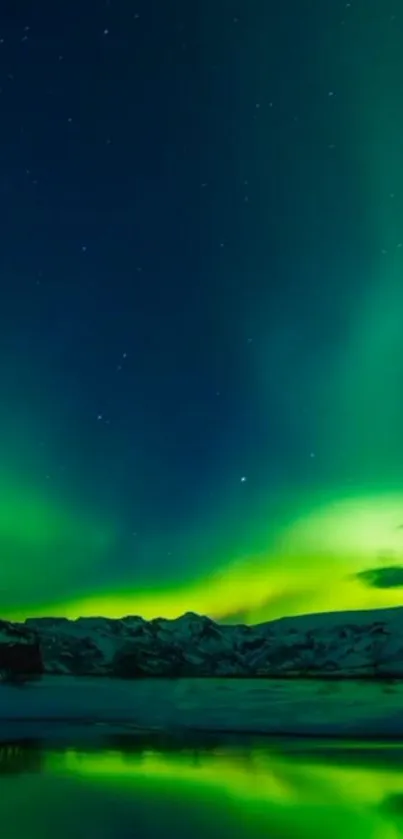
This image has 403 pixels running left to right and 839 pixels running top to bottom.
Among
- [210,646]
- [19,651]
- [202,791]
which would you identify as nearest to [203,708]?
[210,646]

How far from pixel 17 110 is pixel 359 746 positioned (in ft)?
7.84

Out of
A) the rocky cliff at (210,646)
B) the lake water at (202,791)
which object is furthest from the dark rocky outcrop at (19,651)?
the lake water at (202,791)

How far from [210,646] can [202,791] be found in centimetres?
52

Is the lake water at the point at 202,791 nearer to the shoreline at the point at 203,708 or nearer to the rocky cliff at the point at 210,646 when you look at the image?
the shoreline at the point at 203,708

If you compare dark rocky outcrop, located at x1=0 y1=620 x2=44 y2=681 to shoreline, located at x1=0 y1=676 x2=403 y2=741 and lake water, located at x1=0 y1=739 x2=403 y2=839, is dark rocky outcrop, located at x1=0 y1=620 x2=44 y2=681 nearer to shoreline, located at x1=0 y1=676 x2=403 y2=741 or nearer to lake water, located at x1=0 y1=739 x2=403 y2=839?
shoreline, located at x1=0 y1=676 x2=403 y2=741

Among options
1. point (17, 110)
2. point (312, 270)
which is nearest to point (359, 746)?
point (312, 270)

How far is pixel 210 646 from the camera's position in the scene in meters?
4.63

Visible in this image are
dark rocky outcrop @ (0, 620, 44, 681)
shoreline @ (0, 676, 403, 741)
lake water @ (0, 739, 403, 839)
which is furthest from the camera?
dark rocky outcrop @ (0, 620, 44, 681)

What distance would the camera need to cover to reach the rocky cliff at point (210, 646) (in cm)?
458

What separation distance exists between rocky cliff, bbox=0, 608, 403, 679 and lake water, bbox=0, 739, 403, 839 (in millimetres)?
244

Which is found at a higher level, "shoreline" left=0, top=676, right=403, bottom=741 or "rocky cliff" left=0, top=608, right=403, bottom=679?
"rocky cliff" left=0, top=608, right=403, bottom=679

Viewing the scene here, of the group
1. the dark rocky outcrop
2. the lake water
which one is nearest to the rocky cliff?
the dark rocky outcrop

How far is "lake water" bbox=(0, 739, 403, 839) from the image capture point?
410 cm

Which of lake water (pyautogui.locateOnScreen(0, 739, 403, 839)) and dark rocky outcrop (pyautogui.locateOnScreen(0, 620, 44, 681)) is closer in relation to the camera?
lake water (pyautogui.locateOnScreen(0, 739, 403, 839))
